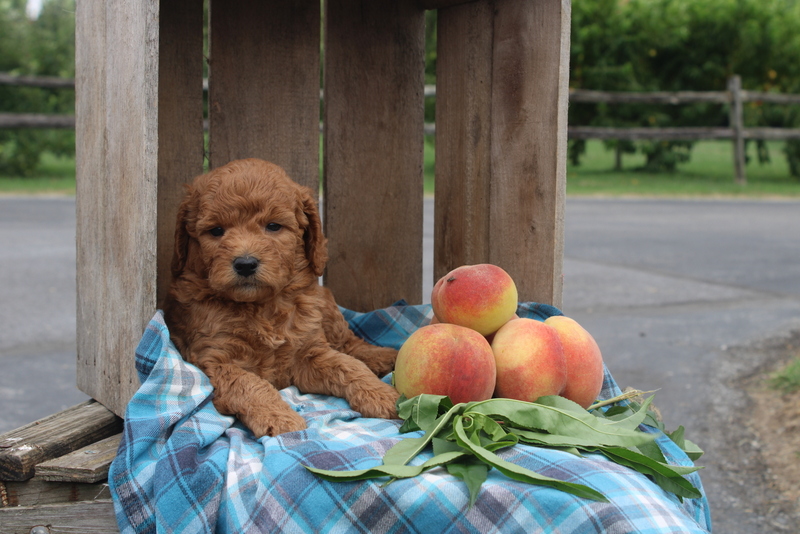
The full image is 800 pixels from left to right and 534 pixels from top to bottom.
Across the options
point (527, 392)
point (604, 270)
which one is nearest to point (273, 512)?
point (527, 392)

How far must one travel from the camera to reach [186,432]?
1993mm

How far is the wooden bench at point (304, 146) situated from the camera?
7.05ft

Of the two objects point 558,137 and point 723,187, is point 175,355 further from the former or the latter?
point 723,187

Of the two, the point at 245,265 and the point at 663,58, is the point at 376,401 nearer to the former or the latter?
the point at 245,265

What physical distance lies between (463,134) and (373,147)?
19.6 inches

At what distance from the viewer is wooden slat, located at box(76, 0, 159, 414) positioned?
6.98 ft

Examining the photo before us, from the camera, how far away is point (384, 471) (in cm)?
175

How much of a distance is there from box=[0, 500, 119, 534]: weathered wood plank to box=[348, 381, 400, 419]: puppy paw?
0.73 meters

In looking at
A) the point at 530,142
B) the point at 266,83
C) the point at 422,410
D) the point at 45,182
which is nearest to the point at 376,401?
the point at 422,410

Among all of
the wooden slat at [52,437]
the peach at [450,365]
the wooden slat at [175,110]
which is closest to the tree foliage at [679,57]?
the wooden slat at [175,110]

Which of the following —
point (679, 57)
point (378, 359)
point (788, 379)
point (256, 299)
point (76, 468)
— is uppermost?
point (679, 57)

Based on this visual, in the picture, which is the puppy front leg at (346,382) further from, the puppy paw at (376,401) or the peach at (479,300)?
the peach at (479,300)

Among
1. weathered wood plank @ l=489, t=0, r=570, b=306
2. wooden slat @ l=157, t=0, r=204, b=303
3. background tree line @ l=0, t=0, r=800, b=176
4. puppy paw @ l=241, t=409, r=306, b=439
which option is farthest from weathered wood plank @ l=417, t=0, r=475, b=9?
background tree line @ l=0, t=0, r=800, b=176

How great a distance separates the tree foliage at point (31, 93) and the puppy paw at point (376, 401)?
51.6 ft
